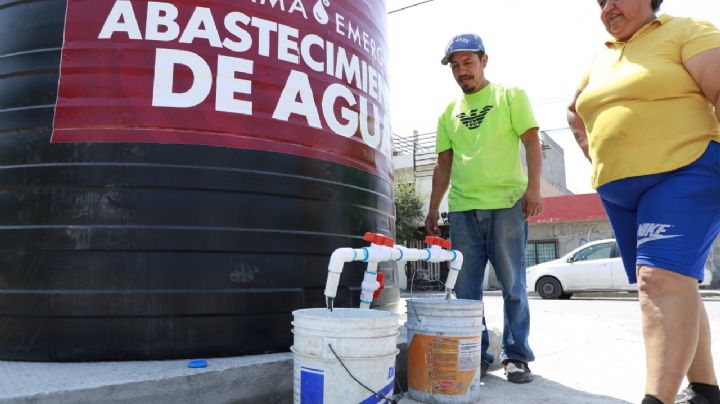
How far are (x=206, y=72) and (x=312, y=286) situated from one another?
3.66 ft

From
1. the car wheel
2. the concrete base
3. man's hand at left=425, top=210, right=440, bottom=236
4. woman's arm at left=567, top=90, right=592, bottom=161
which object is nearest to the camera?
the concrete base

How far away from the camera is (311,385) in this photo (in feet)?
6.31

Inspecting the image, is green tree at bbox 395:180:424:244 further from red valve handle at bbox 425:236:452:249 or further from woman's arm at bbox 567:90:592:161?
woman's arm at bbox 567:90:592:161

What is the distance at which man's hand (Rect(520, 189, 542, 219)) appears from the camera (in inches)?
118

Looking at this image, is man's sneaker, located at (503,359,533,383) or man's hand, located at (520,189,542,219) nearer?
man's sneaker, located at (503,359,533,383)

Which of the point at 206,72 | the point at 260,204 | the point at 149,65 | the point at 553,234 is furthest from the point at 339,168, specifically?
the point at 553,234

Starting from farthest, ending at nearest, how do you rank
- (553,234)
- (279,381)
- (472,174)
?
(553,234), (472,174), (279,381)

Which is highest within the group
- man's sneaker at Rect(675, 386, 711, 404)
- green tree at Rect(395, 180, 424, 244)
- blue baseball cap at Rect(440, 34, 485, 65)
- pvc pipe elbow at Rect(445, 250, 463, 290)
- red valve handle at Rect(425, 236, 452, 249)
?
green tree at Rect(395, 180, 424, 244)

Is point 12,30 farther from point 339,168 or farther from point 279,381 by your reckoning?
point 279,381

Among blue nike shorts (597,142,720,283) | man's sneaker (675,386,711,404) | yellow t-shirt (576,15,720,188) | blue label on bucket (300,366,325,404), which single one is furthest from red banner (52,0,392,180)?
man's sneaker (675,386,711,404)

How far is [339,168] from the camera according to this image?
277cm

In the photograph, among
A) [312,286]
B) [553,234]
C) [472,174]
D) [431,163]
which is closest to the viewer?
[312,286]

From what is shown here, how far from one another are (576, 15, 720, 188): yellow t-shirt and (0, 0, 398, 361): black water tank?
1338 mm

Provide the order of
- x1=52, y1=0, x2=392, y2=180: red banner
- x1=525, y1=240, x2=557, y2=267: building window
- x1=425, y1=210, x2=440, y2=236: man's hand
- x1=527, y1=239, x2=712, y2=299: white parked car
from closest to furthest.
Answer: x1=52, y1=0, x2=392, y2=180: red banner
x1=425, y1=210, x2=440, y2=236: man's hand
x1=527, y1=239, x2=712, y2=299: white parked car
x1=525, y1=240, x2=557, y2=267: building window
